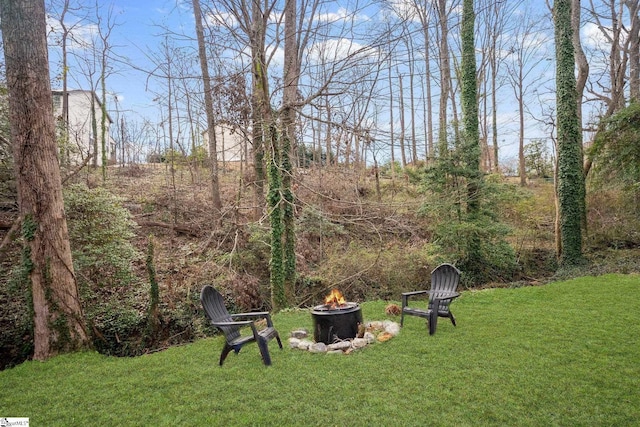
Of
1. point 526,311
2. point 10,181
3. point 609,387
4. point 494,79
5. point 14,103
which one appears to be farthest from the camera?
point 494,79

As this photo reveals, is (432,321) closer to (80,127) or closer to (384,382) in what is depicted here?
(384,382)

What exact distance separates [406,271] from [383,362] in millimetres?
5053

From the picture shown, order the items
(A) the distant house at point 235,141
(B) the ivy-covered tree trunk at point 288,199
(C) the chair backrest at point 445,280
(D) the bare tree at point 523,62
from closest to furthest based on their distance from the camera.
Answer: (C) the chair backrest at point 445,280, (B) the ivy-covered tree trunk at point 288,199, (A) the distant house at point 235,141, (D) the bare tree at point 523,62

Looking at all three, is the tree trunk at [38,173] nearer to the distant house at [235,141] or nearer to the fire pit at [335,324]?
the distant house at [235,141]

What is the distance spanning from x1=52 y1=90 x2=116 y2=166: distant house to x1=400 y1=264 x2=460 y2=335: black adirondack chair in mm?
5364

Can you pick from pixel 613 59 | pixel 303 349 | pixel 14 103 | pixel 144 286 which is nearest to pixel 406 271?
pixel 303 349

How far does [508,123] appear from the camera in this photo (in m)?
20.5

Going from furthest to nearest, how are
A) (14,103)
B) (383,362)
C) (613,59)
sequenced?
(613,59) < (14,103) < (383,362)

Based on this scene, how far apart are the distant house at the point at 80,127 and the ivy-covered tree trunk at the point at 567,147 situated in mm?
11271

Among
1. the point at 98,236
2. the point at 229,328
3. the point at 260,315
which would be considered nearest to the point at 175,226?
the point at 98,236

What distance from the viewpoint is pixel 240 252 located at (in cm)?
852

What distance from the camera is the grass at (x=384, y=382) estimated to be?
299 cm

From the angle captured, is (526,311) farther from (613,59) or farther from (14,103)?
(613,59)

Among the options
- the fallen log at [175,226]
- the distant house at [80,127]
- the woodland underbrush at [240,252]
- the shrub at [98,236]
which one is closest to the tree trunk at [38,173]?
the woodland underbrush at [240,252]
